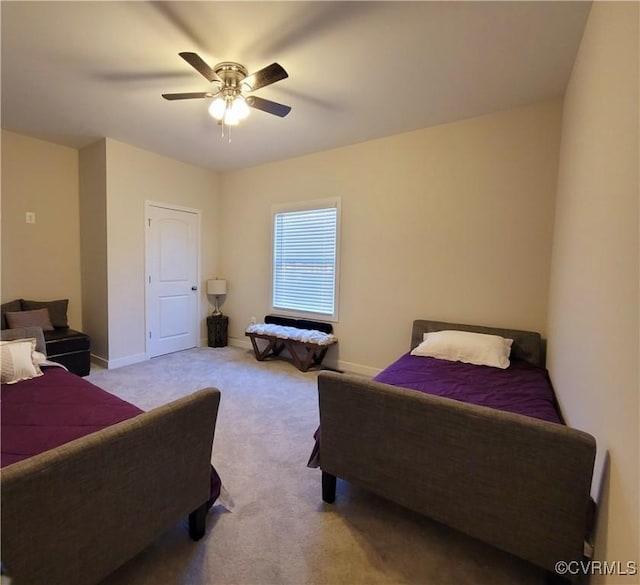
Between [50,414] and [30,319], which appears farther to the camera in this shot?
[30,319]

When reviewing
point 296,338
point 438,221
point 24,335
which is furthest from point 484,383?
point 24,335

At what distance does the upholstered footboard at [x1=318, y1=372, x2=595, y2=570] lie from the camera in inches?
45.3

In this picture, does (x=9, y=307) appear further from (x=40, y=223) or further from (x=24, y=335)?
(x=24, y=335)

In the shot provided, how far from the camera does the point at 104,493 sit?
1075 millimetres

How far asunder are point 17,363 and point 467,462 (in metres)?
2.65

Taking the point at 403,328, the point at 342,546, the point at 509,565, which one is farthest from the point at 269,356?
the point at 509,565

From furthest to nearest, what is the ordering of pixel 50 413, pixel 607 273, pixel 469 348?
pixel 469 348
pixel 50 413
pixel 607 273

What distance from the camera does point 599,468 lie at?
4.17ft

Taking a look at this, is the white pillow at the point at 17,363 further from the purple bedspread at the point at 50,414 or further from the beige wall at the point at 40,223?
the beige wall at the point at 40,223

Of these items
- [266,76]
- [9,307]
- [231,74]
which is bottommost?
[9,307]

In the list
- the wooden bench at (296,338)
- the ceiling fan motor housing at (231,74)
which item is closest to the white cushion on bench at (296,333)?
the wooden bench at (296,338)

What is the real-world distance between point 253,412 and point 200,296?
2716mm

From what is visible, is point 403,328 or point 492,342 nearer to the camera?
point 492,342

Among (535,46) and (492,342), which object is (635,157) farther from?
(492,342)
